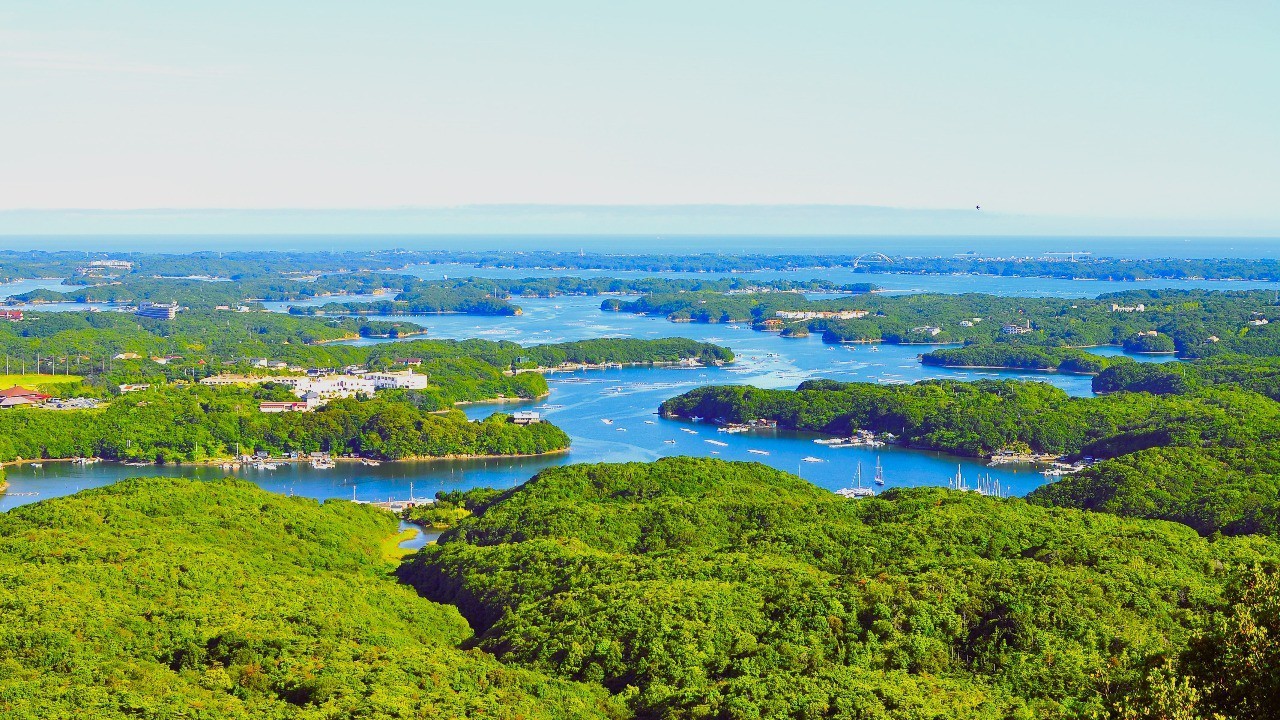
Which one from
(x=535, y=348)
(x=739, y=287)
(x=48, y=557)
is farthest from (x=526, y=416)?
(x=739, y=287)

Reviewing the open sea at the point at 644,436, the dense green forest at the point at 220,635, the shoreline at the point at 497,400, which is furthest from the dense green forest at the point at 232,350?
the dense green forest at the point at 220,635

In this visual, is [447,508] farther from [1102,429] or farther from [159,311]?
[159,311]

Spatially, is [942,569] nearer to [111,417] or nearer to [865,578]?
[865,578]

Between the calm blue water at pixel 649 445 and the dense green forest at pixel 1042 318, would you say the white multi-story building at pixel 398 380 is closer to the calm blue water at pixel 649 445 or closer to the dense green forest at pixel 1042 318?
the calm blue water at pixel 649 445

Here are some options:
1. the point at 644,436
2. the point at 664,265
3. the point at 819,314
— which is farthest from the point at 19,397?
the point at 664,265

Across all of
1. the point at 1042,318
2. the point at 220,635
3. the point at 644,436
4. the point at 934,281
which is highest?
the point at 220,635

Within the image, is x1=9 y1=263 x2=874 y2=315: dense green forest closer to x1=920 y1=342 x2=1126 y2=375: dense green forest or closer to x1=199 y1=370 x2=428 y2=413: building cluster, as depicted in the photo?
x1=199 y1=370 x2=428 y2=413: building cluster
